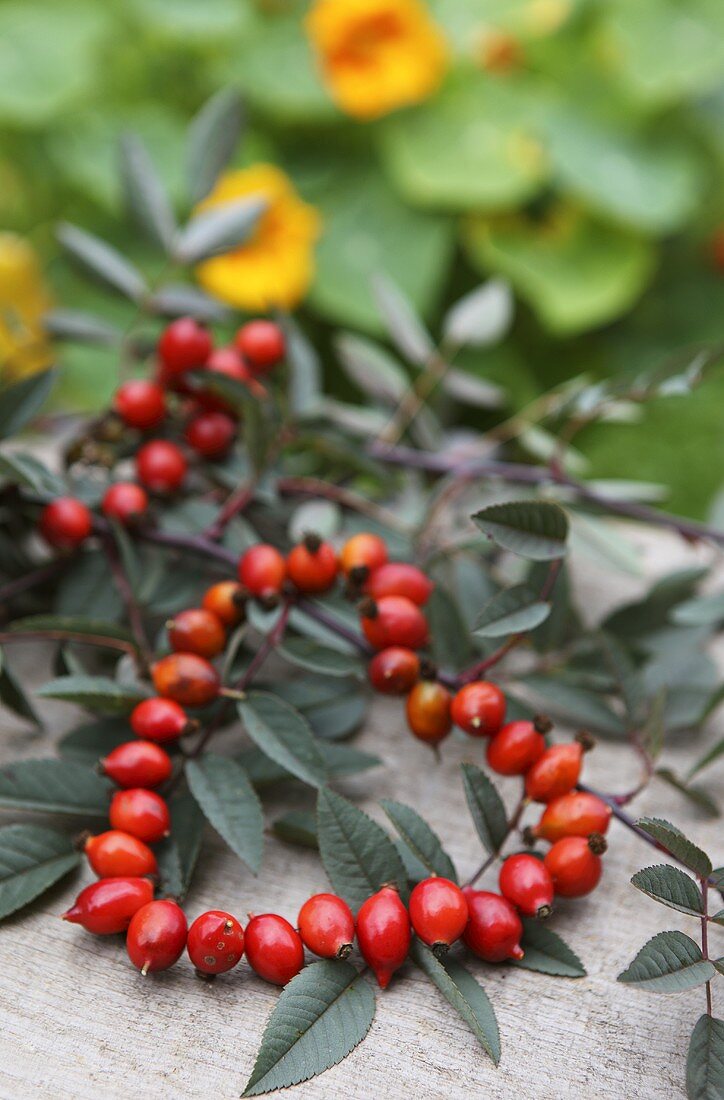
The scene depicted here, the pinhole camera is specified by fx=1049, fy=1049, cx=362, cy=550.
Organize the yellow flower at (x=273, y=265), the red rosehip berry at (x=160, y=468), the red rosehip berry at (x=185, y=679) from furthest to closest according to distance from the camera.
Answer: the yellow flower at (x=273, y=265) < the red rosehip berry at (x=160, y=468) < the red rosehip berry at (x=185, y=679)

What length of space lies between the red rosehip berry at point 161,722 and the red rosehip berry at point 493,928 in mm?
150

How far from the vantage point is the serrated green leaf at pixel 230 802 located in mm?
458

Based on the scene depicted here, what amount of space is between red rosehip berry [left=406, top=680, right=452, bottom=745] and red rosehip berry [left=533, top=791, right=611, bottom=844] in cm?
7

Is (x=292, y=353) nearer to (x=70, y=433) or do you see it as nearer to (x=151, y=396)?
(x=151, y=396)

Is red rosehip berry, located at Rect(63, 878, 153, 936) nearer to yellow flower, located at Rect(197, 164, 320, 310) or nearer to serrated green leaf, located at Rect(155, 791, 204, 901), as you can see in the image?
serrated green leaf, located at Rect(155, 791, 204, 901)

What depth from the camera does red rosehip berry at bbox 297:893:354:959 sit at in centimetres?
43

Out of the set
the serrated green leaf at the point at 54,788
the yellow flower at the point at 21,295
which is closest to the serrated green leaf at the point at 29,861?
the serrated green leaf at the point at 54,788

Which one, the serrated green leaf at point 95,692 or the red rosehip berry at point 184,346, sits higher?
the red rosehip berry at point 184,346

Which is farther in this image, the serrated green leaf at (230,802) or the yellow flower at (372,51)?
the yellow flower at (372,51)

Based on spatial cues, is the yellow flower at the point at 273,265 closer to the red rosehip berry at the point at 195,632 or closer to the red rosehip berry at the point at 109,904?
the red rosehip berry at the point at 195,632

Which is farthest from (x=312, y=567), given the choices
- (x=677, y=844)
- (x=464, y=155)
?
(x=464, y=155)

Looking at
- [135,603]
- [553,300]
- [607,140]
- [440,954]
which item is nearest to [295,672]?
[135,603]

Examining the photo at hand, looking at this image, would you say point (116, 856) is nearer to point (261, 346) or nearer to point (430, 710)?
point (430, 710)

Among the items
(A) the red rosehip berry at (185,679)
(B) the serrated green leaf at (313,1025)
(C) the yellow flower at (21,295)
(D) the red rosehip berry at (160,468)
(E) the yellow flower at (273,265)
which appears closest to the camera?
(B) the serrated green leaf at (313,1025)
